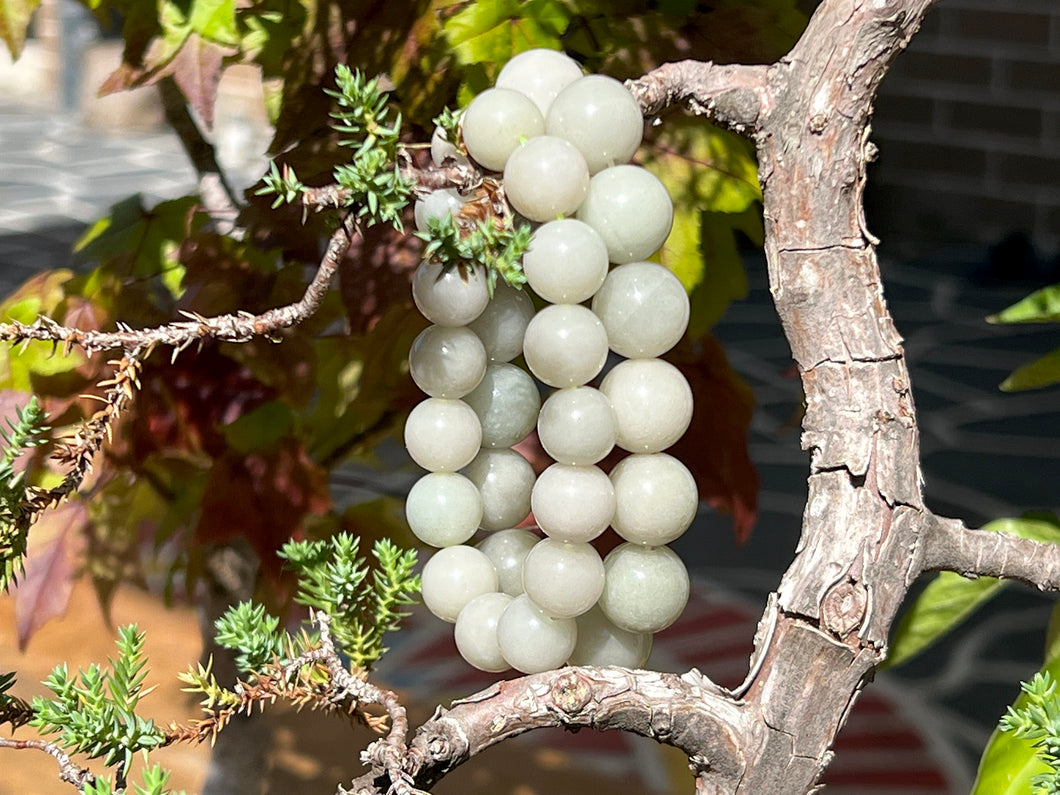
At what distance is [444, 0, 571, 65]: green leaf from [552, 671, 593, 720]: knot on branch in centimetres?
28

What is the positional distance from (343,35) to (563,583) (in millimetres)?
289

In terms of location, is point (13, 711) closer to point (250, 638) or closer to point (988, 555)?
point (250, 638)

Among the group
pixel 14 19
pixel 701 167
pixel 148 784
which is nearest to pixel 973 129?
pixel 701 167

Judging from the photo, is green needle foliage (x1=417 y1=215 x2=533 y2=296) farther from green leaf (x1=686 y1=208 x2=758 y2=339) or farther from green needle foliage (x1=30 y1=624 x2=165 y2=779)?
green leaf (x1=686 y1=208 x2=758 y2=339)

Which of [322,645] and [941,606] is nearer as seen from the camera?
[322,645]

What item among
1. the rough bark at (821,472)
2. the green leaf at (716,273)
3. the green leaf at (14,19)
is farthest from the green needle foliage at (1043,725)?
the green leaf at (14,19)

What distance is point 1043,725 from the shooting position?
0.33 metres

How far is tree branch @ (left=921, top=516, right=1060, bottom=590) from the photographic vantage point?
0.39 m

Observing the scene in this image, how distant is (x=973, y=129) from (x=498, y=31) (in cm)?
277

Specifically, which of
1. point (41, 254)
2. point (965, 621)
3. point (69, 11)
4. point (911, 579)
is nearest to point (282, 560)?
point (911, 579)

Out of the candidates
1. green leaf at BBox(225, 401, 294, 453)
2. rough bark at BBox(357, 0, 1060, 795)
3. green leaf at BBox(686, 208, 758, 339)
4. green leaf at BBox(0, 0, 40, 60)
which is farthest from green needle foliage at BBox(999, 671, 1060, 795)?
green leaf at BBox(0, 0, 40, 60)

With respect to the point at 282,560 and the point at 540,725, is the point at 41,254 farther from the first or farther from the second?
the point at 540,725

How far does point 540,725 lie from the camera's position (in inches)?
13.9

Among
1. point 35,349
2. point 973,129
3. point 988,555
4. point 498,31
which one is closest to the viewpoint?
point 988,555
